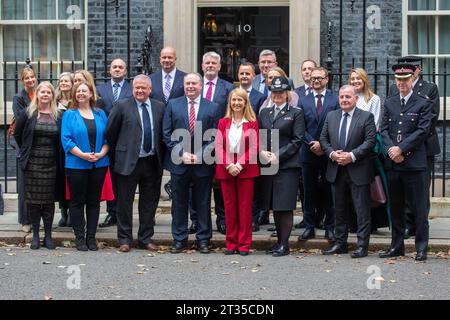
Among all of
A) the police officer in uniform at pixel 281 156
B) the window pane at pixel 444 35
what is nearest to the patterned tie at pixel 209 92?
the police officer in uniform at pixel 281 156

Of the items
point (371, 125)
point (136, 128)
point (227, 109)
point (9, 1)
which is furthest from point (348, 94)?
point (9, 1)

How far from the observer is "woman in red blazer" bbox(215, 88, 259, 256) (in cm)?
1041

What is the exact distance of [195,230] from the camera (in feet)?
37.4

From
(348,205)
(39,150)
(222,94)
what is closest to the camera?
(348,205)

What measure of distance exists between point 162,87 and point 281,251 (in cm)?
250

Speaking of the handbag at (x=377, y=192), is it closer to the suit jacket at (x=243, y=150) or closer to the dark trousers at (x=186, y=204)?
the suit jacket at (x=243, y=150)

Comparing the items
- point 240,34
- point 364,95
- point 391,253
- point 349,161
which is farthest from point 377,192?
point 240,34

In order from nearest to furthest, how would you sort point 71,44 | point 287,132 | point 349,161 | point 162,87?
point 349,161
point 287,132
point 162,87
point 71,44

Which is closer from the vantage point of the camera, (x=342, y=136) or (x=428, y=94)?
(x=342, y=136)

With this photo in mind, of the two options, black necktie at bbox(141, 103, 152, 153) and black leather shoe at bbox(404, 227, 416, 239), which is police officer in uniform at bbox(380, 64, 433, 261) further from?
black necktie at bbox(141, 103, 152, 153)

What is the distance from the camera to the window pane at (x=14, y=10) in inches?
570

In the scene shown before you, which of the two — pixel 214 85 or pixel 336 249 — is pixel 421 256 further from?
pixel 214 85

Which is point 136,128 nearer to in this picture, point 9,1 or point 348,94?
point 348,94

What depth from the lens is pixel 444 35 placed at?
14062 millimetres
